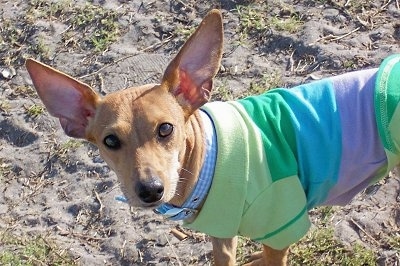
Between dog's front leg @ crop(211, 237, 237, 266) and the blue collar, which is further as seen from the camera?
dog's front leg @ crop(211, 237, 237, 266)

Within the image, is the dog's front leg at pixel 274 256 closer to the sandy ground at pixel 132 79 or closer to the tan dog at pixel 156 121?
the tan dog at pixel 156 121

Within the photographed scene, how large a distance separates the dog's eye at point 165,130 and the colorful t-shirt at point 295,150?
0.83 ft

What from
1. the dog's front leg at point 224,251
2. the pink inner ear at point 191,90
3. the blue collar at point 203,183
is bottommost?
the dog's front leg at point 224,251

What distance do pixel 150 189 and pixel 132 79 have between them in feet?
Result: 7.34

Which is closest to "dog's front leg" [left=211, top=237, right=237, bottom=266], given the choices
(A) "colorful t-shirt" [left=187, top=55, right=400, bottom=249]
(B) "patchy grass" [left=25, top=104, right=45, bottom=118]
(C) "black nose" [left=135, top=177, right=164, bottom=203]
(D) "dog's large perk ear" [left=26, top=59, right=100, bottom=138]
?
(A) "colorful t-shirt" [left=187, top=55, right=400, bottom=249]

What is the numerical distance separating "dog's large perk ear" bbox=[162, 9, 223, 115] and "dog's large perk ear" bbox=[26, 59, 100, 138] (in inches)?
15.6

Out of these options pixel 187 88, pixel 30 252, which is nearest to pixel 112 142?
pixel 187 88

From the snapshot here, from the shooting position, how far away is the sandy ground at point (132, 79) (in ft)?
14.4

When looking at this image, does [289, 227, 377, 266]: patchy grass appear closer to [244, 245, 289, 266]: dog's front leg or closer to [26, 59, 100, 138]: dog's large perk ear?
[244, 245, 289, 266]: dog's front leg

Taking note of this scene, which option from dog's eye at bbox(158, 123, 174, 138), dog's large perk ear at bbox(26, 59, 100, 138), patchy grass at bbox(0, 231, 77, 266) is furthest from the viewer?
patchy grass at bbox(0, 231, 77, 266)

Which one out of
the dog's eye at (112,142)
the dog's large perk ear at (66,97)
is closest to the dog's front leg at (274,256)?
the dog's eye at (112,142)

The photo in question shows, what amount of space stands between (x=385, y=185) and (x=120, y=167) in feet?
6.04

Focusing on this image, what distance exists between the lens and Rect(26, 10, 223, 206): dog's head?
3.31 m

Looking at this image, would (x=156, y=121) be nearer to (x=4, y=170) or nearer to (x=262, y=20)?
(x=4, y=170)
